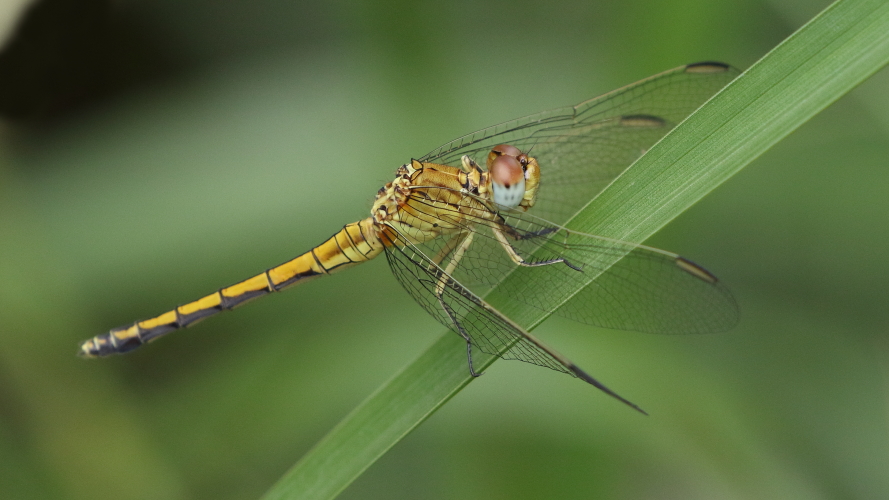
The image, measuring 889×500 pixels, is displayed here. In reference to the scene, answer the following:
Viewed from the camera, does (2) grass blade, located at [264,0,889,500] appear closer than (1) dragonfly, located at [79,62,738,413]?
Yes

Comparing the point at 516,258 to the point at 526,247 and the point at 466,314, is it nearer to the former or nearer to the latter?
the point at 526,247

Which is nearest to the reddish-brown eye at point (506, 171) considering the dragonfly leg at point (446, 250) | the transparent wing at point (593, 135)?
the transparent wing at point (593, 135)

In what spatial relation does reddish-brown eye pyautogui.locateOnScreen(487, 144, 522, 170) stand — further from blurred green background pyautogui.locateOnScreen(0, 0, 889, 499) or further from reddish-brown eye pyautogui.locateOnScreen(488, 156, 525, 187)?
blurred green background pyautogui.locateOnScreen(0, 0, 889, 499)

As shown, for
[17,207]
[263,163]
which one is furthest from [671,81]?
[17,207]

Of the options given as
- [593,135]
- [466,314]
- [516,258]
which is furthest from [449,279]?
[593,135]

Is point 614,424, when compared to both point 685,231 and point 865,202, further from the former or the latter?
point 865,202

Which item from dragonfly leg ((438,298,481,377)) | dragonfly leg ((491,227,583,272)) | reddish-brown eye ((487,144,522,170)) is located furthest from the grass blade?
reddish-brown eye ((487,144,522,170))

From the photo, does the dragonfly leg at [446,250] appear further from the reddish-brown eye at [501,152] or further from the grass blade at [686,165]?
the grass blade at [686,165]
